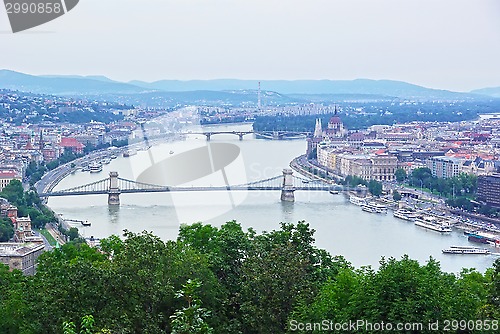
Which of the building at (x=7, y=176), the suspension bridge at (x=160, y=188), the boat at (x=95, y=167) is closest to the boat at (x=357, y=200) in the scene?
the suspension bridge at (x=160, y=188)

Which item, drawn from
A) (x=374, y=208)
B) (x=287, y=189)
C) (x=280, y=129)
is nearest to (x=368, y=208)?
(x=374, y=208)

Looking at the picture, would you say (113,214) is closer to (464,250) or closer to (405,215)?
(405,215)

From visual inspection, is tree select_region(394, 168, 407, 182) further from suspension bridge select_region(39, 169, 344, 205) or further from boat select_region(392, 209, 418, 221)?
boat select_region(392, 209, 418, 221)

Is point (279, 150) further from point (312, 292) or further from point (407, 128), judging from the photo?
point (312, 292)

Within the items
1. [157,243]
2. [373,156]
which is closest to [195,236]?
[157,243]

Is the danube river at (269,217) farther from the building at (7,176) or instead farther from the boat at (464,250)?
the building at (7,176)
